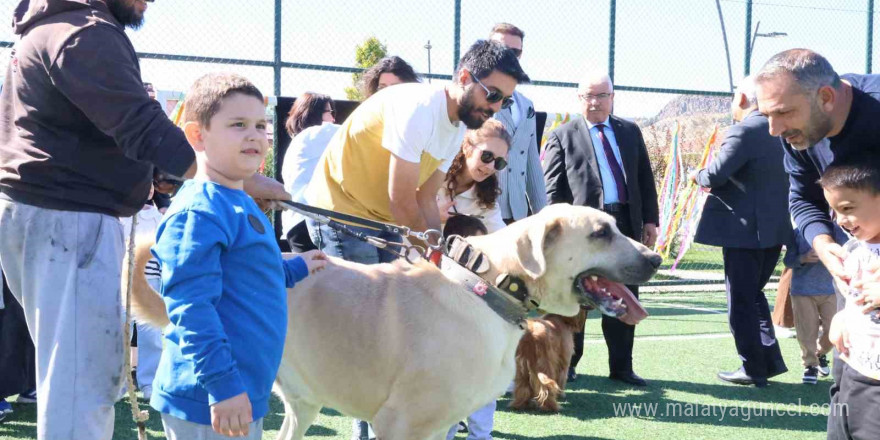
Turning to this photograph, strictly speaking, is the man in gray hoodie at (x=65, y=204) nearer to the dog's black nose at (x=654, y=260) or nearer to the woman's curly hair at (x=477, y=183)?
the dog's black nose at (x=654, y=260)

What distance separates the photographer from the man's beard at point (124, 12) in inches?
103

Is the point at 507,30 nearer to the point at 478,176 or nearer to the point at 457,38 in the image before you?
the point at 478,176

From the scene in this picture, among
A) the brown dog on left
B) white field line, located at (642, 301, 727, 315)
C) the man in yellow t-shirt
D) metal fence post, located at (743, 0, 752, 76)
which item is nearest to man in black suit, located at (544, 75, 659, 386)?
the brown dog on left

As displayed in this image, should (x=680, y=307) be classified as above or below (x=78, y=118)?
below

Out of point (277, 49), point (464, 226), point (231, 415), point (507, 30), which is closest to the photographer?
point (231, 415)

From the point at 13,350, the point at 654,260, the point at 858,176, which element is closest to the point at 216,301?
the point at 654,260

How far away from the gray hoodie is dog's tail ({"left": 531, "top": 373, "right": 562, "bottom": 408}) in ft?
10.4

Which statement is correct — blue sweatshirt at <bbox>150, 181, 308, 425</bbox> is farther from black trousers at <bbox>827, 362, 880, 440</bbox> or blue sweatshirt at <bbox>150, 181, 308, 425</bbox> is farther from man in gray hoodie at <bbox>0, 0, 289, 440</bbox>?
black trousers at <bbox>827, 362, 880, 440</bbox>

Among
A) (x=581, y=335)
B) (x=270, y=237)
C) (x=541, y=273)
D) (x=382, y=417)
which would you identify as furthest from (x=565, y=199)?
(x=270, y=237)

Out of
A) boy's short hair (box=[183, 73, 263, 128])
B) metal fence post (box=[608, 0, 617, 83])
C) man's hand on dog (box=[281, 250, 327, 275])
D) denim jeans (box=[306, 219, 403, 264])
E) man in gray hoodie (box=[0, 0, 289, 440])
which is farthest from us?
metal fence post (box=[608, 0, 617, 83])

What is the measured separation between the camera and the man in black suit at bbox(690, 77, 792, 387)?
6.23 metres

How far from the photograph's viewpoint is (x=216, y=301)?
2.15 m

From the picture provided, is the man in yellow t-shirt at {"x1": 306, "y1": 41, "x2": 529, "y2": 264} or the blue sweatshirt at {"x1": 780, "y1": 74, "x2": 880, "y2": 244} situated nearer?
the blue sweatshirt at {"x1": 780, "y1": 74, "x2": 880, "y2": 244}

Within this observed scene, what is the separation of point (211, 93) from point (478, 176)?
258cm
